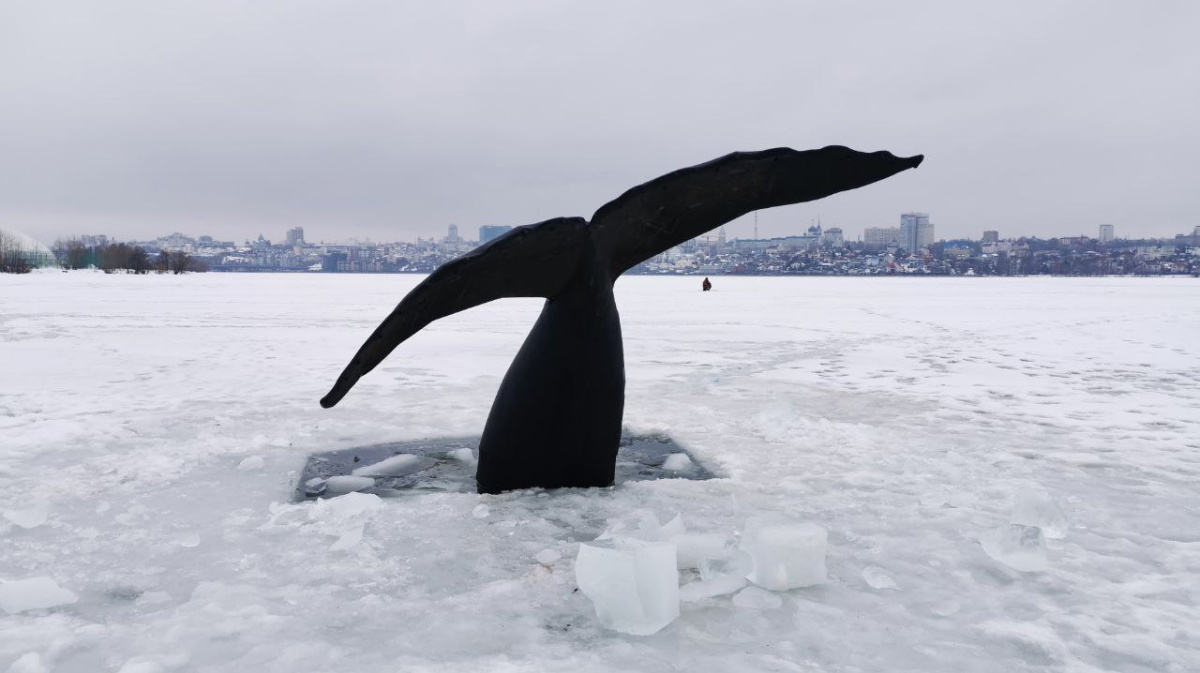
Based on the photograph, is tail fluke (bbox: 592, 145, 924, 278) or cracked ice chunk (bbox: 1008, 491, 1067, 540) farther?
tail fluke (bbox: 592, 145, 924, 278)

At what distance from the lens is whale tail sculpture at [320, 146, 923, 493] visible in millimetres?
4863

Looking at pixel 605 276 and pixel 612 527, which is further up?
pixel 605 276

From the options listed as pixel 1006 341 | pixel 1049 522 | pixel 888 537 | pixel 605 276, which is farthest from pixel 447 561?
pixel 1006 341

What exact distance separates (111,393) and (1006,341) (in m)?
16.5

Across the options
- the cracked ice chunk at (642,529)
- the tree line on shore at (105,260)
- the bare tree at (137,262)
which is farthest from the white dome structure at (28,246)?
the cracked ice chunk at (642,529)

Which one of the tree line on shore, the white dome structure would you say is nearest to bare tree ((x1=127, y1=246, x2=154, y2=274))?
the tree line on shore

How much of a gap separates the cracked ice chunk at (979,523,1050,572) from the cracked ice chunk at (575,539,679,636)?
183 cm

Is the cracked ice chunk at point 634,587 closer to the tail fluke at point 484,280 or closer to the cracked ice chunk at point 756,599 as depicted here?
the cracked ice chunk at point 756,599

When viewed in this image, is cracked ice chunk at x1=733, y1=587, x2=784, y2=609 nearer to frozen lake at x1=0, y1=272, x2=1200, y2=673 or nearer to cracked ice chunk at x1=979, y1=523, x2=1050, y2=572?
frozen lake at x1=0, y1=272, x2=1200, y2=673

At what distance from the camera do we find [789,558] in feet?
12.0

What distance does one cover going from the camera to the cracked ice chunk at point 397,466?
5.76 meters

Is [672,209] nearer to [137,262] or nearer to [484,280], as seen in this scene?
[484,280]

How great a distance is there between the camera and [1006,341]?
17.4 meters

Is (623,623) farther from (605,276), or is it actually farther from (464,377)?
(464,377)
